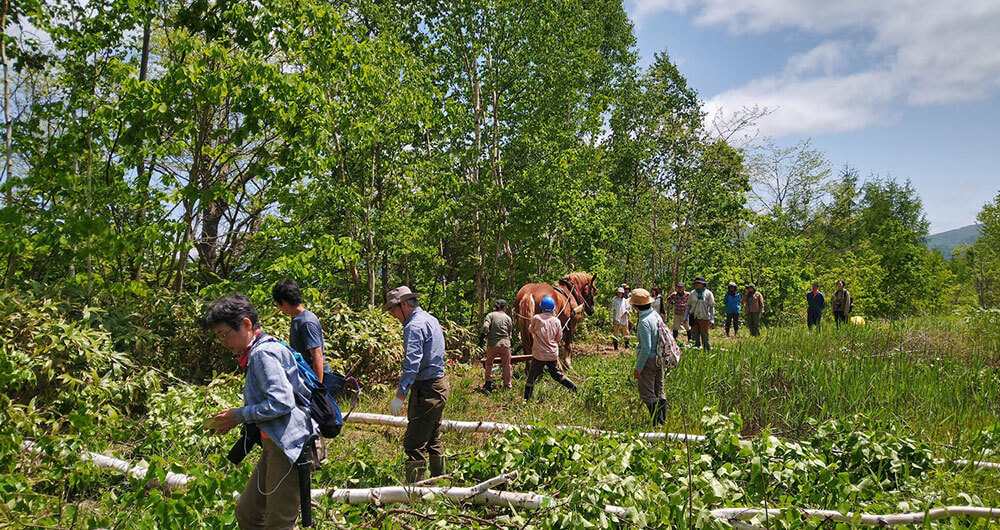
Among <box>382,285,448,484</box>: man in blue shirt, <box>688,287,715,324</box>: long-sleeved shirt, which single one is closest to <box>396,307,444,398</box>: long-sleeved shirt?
<box>382,285,448,484</box>: man in blue shirt

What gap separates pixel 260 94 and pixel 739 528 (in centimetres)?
722

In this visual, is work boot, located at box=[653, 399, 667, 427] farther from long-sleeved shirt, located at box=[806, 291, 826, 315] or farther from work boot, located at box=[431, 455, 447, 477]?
long-sleeved shirt, located at box=[806, 291, 826, 315]

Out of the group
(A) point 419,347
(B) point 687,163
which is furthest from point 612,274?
(A) point 419,347

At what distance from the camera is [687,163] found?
21.7m

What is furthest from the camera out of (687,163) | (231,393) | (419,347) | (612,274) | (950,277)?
(950,277)

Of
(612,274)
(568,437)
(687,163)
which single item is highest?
(687,163)

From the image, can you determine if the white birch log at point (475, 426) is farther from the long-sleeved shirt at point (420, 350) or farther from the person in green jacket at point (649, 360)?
the long-sleeved shirt at point (420, 350)

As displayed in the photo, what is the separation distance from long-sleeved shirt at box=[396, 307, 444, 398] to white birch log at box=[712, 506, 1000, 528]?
247cm

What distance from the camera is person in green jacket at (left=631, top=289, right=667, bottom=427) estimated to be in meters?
6.54

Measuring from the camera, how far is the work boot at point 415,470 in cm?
485

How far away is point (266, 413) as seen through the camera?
319 centimetres

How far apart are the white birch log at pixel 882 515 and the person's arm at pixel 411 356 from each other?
250 centimetres

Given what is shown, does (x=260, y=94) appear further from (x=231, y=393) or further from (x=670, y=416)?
(x=670, y=416)

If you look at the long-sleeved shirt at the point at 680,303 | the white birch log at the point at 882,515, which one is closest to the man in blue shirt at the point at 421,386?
the white birch log at the point at 882,515
